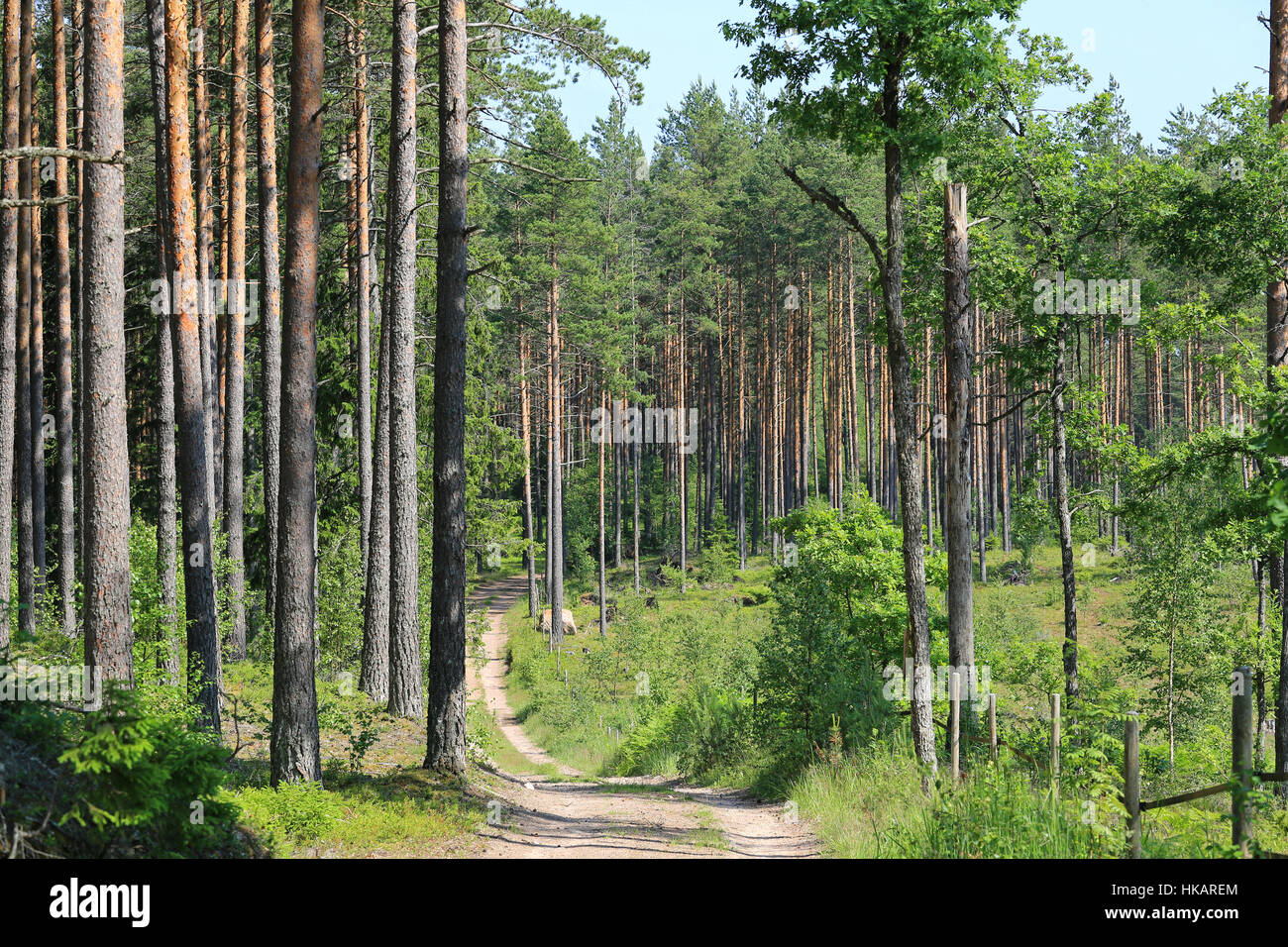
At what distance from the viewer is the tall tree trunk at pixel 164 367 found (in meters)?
12.5

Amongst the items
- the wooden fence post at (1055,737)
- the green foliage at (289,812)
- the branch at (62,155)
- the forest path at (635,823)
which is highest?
the branch at (62,155)

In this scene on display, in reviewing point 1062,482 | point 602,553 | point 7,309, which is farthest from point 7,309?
point 602,553

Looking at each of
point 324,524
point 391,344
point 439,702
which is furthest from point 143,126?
point 439,702

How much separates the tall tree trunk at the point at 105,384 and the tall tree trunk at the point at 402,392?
5.18 m

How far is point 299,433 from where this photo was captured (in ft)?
32.1

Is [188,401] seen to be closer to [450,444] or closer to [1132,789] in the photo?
[450,444]

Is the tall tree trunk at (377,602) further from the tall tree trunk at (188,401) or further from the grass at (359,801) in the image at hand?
the tall tree trunk at (188,401)

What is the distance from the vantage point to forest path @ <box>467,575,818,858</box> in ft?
30.9

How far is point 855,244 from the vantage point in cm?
5016

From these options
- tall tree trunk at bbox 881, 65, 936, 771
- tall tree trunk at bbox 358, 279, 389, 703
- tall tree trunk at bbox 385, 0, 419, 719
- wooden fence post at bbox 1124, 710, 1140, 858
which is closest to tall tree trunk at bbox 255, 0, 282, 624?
tall tree trunk at bbox 358, 279, 389, 703

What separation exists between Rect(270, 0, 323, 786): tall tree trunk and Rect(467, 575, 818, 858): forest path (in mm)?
2163

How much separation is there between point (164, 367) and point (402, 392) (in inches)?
140

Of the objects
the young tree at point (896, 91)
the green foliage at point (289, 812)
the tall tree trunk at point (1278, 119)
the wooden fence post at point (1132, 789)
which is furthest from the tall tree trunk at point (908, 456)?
the tall tree trunk at point (1278, 119)
